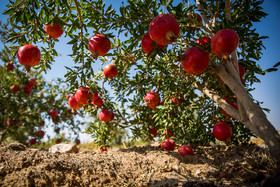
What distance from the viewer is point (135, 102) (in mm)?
3391

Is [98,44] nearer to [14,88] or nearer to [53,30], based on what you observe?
[53,30]

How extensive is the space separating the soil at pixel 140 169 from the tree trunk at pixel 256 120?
15 cm

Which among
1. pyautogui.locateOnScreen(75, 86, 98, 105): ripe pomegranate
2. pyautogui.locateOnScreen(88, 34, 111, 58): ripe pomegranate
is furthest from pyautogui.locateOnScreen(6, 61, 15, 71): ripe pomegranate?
pyautogui.locateOnScreen(88, 34, 111, 58): ripe pomegranate

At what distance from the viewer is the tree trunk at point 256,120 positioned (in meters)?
1.44

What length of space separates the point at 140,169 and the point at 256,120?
1484 millimetres

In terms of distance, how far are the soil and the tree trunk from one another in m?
0.15

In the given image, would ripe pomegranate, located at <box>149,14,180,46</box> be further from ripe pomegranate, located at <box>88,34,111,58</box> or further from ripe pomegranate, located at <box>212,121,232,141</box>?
ripe pomegranate, located at <box>212,121,232,141</box>

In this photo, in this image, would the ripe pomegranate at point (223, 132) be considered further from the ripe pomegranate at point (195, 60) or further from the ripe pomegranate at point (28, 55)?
the ripe pomegranate at point (28, 55)

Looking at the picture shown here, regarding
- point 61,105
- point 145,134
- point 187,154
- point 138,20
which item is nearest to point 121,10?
point 138,20

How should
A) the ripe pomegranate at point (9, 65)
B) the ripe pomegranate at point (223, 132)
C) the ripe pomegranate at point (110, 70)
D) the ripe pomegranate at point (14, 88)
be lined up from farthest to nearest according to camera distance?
the ripe pomegranate at point (9, 65), the ripe pomegranate at point (14, 88), the ripe pomegranate at point (110, 70), the ripe pomegranate at point (223, 132)

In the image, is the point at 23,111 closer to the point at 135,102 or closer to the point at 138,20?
the point at 135,102

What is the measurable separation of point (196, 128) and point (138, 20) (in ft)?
6.93

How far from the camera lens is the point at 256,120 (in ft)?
5.11

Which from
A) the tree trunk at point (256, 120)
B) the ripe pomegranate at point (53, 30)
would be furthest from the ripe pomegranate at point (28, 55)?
the tree trunk at point (256, 120)
